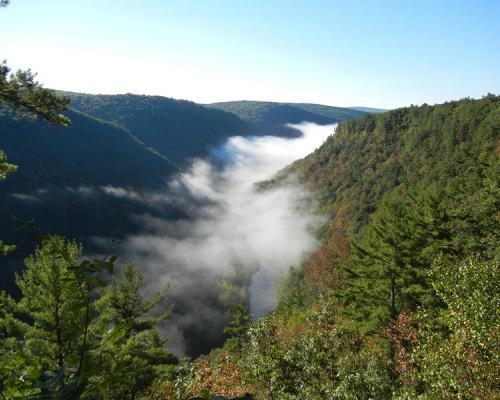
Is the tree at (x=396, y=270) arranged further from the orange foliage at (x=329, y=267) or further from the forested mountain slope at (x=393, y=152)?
the forested mountain slope at (x=393, y=152)

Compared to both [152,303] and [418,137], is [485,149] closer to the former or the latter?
[418,137]

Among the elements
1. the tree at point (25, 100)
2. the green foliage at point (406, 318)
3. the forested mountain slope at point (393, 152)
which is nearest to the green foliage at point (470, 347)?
the green foliage at point (406, 318)

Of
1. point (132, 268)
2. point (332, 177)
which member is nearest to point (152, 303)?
point (132, 268)

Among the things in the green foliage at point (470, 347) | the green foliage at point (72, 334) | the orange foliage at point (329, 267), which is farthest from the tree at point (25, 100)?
the orange foliage at point (329, 267)

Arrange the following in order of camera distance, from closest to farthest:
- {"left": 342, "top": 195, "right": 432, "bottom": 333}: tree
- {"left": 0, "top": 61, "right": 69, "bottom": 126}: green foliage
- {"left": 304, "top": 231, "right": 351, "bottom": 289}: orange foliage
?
{"left": 0, "top": 61, "right": 69, "bottom": 126}: green foliage, {"left": 342, "top": 195, "right": 432, "bottom": 333}: tree, {"left": 304, "top": 231, "right": 351, "bottom": 289}: orange foliage

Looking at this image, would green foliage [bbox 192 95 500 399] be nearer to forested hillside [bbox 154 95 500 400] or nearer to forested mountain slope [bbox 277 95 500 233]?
forested hillside [bbox 154 95 500 400]

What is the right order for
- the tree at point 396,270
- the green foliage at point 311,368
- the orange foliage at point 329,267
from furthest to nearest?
the orange foliage at point 329,267
the tree at point 396,270
the green foliage at point 311,368

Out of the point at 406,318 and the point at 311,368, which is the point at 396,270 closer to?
the point at 406,318

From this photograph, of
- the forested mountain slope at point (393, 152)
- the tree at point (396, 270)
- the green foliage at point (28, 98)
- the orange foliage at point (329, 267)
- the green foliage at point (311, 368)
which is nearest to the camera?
Result: the green foliage at point (28, 98)

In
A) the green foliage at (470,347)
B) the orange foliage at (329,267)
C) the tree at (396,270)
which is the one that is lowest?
the orange foliage at (329,267)

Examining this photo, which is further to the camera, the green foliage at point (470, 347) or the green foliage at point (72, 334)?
the green foliage at point (470, 347)

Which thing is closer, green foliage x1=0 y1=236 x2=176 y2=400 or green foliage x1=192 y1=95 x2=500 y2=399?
green foliage x1=0 y1=236 x2=176 y2=400

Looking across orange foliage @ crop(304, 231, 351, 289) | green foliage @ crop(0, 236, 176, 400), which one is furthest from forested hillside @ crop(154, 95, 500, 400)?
green foliage @ crop(0, 236, 176, 400)

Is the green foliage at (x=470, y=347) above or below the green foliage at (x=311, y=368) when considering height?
above
